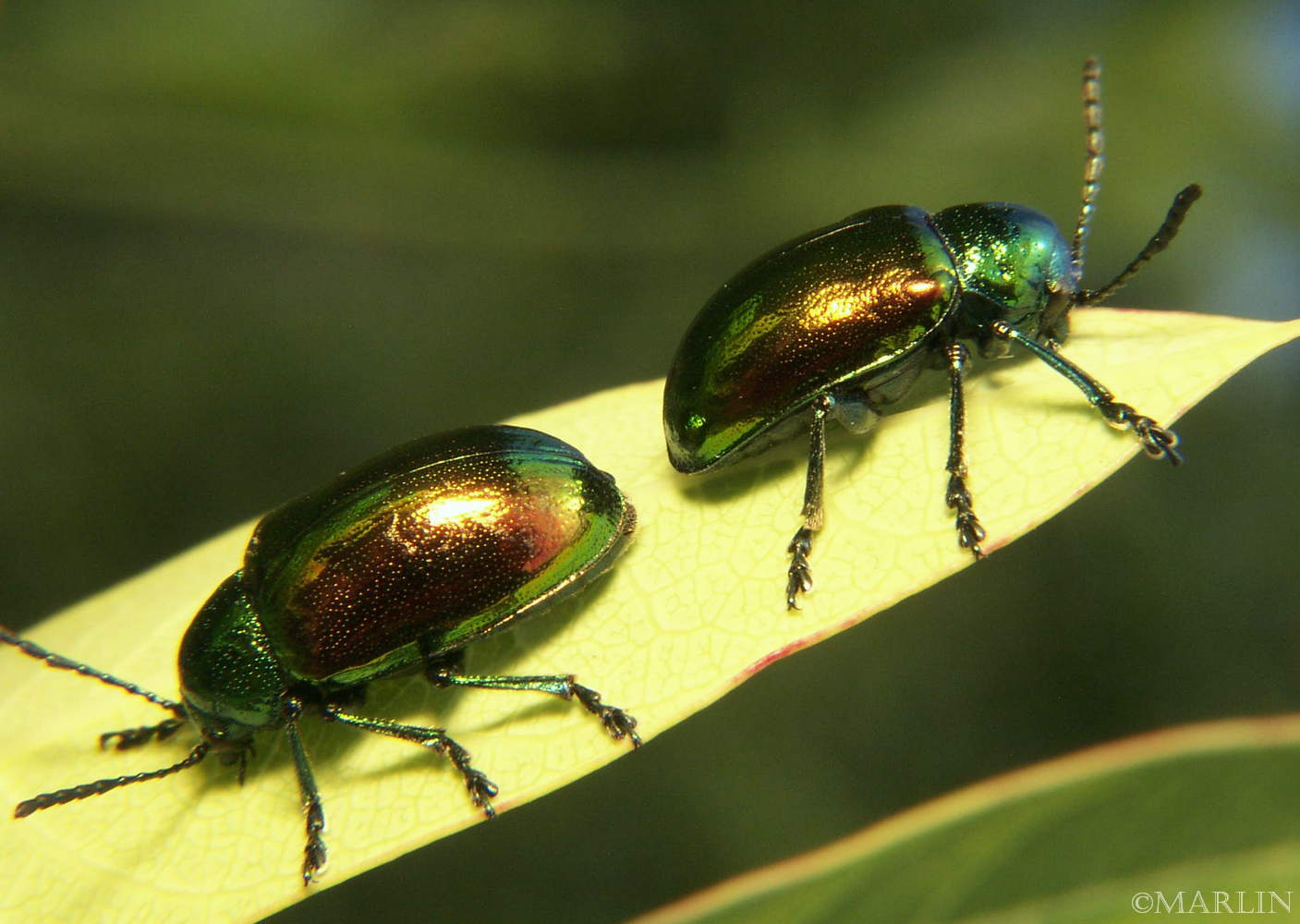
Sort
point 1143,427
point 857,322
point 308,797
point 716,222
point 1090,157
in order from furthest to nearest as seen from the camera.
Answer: point 716,222, point 1090,157, point 857,322, point 308,797, point 1143,427

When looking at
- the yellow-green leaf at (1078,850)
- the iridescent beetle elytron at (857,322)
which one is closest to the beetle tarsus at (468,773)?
the yellow-green leaf at (1078,850)

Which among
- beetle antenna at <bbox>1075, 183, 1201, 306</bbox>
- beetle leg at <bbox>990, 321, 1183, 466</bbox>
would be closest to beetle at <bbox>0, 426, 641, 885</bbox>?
beetle leg at <bbox>990, 321, 1183, 466</bbox>

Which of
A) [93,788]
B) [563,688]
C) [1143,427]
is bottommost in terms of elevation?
[1143,427]

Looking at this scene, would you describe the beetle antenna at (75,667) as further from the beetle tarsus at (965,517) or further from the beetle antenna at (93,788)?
the beetle tarsus at (965,517)

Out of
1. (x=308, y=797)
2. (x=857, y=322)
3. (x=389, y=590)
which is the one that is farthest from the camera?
(x=857, y=322)

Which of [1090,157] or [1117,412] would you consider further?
[1090,157]

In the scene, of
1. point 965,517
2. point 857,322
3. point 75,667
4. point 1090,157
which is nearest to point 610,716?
point 965,517

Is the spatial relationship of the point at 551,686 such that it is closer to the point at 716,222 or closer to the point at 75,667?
the point at 75,667

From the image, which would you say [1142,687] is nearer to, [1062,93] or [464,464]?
[1062,93]
